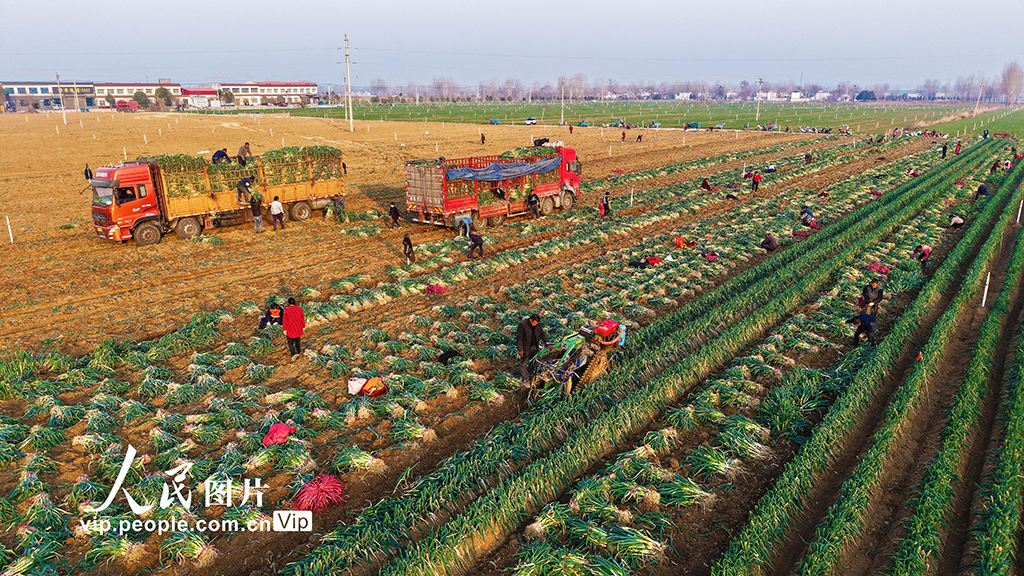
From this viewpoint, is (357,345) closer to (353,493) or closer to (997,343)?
(353,493)

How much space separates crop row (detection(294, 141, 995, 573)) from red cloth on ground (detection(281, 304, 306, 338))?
5752mm

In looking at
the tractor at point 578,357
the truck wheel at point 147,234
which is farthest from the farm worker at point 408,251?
the truck wheel at point 147,234

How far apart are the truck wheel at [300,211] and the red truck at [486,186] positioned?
547 cm

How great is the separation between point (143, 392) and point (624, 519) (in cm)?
998

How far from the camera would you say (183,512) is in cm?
830

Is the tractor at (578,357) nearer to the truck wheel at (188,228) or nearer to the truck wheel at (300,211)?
the truck wheel at (188,228)

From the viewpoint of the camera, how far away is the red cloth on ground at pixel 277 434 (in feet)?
32.4

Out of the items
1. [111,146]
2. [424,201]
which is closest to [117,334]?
[424,201]

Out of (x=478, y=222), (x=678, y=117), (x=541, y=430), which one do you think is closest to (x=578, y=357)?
(x=541, y=430)

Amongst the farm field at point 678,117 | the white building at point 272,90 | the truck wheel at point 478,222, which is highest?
the white building at point 272,90

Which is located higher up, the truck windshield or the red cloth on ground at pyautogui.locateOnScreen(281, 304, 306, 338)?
the truck windshield

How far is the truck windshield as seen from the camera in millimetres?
21297

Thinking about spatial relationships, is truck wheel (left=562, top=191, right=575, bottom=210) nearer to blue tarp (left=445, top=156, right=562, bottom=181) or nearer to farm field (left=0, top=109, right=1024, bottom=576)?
blue tarp (left=445, top=156, right=562, bottom=181)

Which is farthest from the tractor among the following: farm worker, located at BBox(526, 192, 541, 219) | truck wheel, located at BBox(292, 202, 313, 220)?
truck wheel, located at BBox(292, 202, 313, 220)
